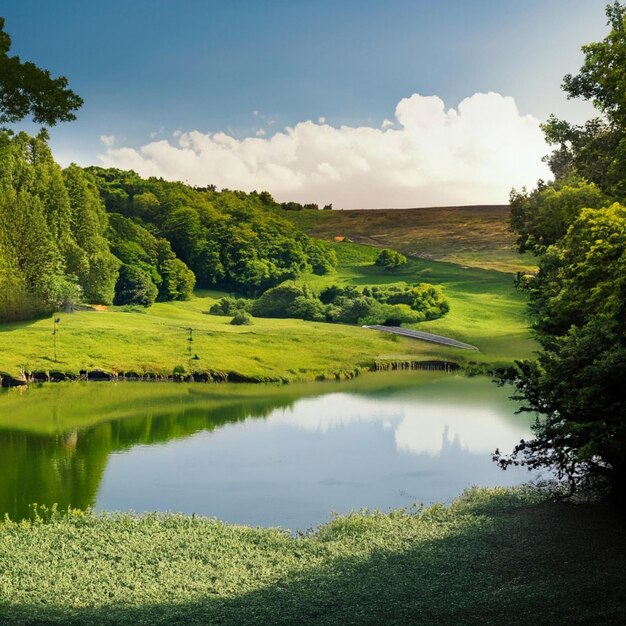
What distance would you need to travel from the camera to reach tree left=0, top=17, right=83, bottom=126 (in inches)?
670

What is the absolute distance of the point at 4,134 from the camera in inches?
699

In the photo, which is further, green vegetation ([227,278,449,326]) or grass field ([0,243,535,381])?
green vegetation ([227,278,449,326])

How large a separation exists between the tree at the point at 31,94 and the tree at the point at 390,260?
87.4 meters

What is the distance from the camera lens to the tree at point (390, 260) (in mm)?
104438

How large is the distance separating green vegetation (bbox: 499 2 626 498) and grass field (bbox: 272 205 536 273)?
263ft

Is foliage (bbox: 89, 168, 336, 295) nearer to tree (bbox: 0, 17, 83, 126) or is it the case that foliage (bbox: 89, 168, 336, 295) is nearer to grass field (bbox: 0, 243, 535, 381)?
grass field (bbox: 0, 243, 535, 381)

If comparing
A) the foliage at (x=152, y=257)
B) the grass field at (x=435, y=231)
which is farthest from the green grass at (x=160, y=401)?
the grass field at (x=435, y=231)

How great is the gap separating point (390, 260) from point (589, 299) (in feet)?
293

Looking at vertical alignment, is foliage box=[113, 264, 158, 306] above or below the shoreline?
above

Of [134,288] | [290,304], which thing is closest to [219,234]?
[134,288]

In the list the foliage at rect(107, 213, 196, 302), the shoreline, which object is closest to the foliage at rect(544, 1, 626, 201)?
the shoreline

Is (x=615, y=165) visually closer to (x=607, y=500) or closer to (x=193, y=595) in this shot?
(x=607, y=500)

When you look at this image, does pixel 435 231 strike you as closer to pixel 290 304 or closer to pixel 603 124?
pixel 290 304

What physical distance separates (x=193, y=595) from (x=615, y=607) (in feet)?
23.3
